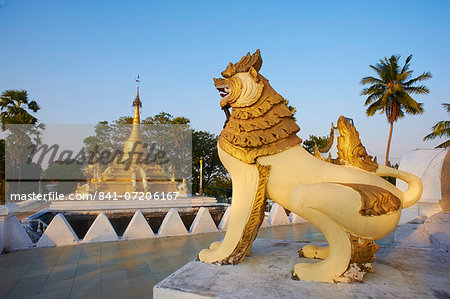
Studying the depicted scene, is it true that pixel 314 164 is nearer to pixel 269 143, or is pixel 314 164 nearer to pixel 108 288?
pixel 269 143

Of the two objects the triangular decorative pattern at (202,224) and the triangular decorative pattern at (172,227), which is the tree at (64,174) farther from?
the triangular decorative pattern at (202,224)

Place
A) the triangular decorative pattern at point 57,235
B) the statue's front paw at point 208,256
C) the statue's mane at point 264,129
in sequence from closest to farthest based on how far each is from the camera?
the statue's mane at point 264,129 → the statue's front paw at point 208,256 → the triangular decorative pattern at point 57,235

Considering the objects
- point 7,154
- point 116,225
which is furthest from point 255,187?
point 7,154

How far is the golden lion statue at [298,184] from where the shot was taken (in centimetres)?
220

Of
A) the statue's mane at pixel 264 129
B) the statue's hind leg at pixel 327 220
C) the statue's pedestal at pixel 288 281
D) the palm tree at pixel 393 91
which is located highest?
the palm tree at pixel 393 91

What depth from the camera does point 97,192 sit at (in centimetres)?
1656

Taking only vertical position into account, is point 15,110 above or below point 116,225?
above

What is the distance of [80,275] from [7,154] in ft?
67.0

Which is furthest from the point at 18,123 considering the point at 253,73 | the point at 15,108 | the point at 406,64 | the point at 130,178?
the point at 406,64

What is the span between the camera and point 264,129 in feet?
8.84

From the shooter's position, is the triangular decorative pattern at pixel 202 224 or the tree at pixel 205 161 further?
the tree at pixel 205 161

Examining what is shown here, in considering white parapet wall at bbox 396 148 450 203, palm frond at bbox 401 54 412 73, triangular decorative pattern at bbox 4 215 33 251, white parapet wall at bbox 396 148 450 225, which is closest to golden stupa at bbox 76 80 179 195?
triangular decorative pattern at bbox 4 215 33 251

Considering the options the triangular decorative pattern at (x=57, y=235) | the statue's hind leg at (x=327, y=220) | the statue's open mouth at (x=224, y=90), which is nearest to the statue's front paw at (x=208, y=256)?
the statue's hind leg at (x=327, y=220)

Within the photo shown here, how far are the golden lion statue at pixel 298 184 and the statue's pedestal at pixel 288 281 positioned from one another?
14cm
